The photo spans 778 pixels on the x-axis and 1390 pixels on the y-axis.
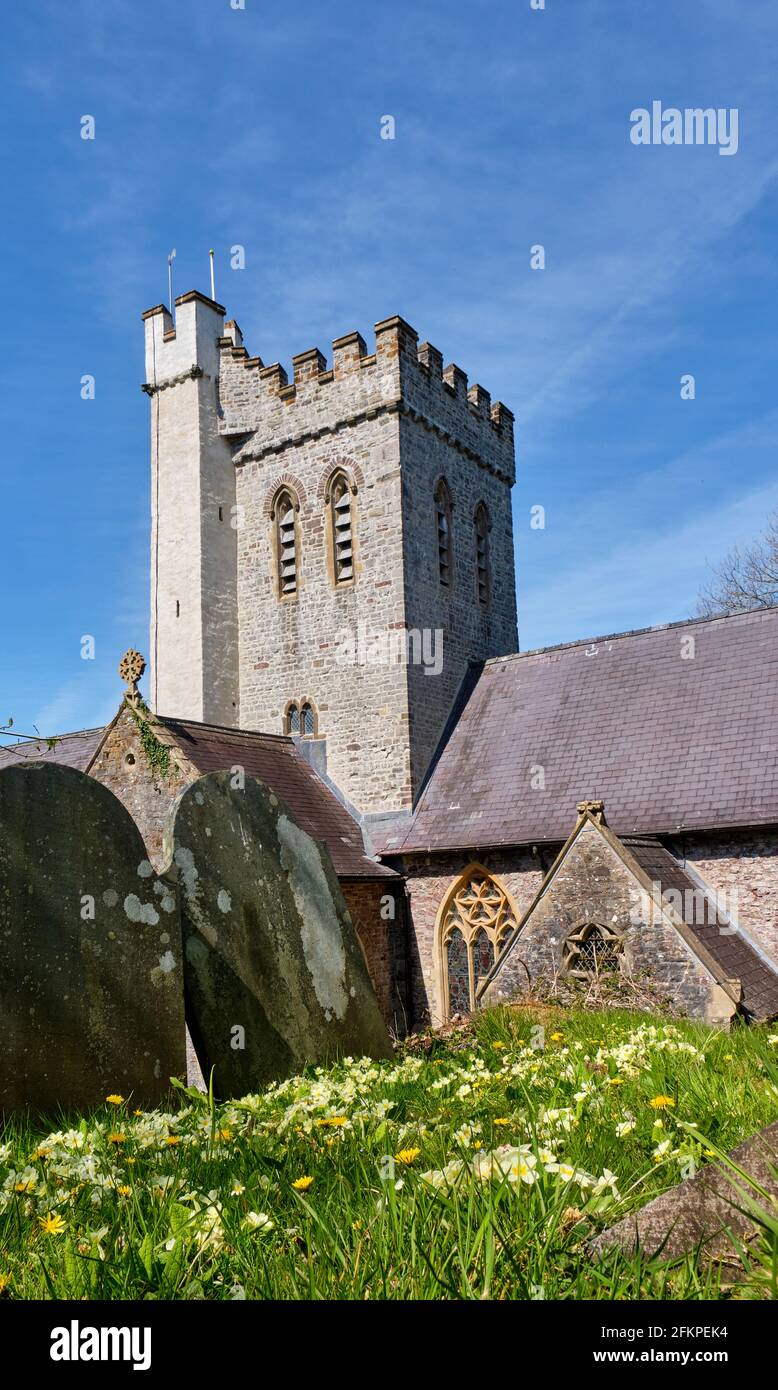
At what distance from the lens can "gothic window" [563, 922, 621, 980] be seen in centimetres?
1027

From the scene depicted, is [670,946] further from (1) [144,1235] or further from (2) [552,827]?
(1) [144,1235]

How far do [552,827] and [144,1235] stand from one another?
39.7 feet

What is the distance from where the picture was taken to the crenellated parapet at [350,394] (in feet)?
57.4

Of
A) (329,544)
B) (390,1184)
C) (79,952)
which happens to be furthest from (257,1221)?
(329,544)

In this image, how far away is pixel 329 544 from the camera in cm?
1792

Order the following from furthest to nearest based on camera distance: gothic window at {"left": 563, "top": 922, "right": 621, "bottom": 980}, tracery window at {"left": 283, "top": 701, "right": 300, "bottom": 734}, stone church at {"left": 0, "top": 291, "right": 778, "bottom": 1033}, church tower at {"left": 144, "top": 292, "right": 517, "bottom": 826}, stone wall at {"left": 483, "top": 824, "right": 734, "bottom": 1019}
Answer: tracery window at {"left": 283, "top": 701, "right": 300, "bottom": 734}, church tower at {"left": 144, "top": 292, "right": 517, "bottom": 826}, stone church at {"left": 0, "top": 291, "right": 778, "bottom": 1033}, gothic window at {"left": 563, "top": 922, "right": 621, "bottom": 980}, stone wall at {"left": 483, "top": 824, "right": 734, "bottom": 1019}

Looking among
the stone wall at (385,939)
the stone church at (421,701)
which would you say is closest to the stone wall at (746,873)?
the stone church at (421,701)

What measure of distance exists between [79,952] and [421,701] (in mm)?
12330

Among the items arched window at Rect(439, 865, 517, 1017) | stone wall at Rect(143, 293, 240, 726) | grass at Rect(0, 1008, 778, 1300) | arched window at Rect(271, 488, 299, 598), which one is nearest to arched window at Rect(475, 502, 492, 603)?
arched window at Rect(271, 488, 299, 598)

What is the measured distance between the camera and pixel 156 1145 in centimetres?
346

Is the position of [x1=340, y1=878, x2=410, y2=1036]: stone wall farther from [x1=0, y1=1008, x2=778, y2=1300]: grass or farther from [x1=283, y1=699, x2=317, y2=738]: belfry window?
[x1=0, y1=1008, x2=778, y2=1300]: grass

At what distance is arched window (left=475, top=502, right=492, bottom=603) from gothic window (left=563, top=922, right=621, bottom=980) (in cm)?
1022
